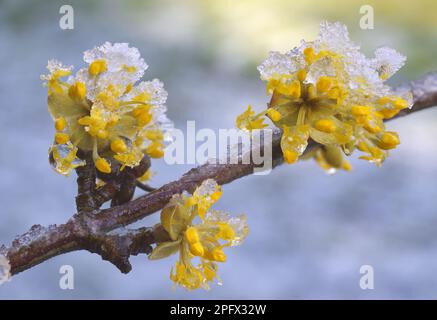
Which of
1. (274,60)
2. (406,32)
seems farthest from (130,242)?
(406,32)

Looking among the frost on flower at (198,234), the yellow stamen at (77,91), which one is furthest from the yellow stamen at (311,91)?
the yellow stamen at (77,91)

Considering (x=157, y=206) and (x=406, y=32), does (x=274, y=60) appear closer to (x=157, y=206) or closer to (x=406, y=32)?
(x=157, y=206)

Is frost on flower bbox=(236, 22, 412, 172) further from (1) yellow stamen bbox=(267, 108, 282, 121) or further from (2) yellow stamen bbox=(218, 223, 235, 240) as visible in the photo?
(2) yellow stamen bbox=(218, 223, 235, 240)

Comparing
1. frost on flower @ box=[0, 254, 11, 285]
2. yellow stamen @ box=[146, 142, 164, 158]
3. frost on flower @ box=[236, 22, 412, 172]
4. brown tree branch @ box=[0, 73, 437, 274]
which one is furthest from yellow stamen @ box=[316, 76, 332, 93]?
frost on flower @ box=[0, 254, 11, 285]

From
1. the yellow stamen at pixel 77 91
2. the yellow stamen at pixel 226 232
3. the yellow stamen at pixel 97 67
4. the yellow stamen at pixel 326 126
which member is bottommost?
the yellow stamen at pixel 226 232

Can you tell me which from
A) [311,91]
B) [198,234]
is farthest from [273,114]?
[198,234]

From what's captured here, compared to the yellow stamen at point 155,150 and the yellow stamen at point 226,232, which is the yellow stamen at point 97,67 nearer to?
the yellow stamen at point 155,150
